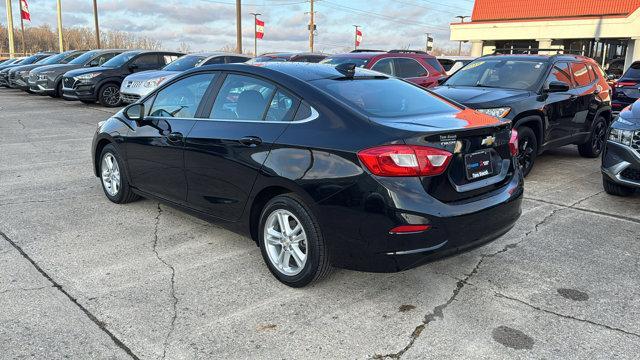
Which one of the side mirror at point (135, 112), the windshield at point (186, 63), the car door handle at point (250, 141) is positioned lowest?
the car door handle at point (250, 141)

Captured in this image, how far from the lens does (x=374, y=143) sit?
3.18 meters

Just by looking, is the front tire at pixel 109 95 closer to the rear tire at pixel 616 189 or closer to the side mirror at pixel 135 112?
the side mirror at pixel 135 112

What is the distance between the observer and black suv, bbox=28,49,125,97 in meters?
17.5

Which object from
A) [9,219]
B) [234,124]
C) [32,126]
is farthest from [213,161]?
[32,126]

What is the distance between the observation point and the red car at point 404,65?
35.2ft

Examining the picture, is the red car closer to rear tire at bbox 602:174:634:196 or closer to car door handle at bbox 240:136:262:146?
rear tire at bbox 602:174:634:196

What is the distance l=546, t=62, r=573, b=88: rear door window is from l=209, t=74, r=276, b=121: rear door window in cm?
496

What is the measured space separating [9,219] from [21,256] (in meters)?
1.12

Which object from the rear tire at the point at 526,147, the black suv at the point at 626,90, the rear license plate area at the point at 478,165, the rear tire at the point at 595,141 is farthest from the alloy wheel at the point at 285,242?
the black suv at the point at 626,90

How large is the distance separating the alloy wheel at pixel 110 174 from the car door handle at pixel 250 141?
218 centimetres

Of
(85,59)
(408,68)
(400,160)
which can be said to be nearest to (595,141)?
(408,68)

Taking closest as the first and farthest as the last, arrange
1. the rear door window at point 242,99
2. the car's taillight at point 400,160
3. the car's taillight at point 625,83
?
1. the car's taillight at point 400,160
2. the rear door window at point 242,99
3. the car's taillight at point 625,83

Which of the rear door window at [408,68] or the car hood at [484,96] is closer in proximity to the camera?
the car hood at [484,96]

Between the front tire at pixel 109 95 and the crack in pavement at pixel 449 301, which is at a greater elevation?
the front tire at pixel 109 95
